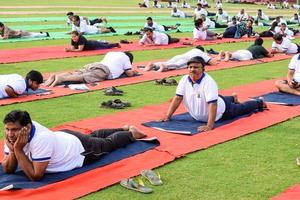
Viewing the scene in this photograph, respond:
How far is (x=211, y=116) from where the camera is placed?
799 centimetres

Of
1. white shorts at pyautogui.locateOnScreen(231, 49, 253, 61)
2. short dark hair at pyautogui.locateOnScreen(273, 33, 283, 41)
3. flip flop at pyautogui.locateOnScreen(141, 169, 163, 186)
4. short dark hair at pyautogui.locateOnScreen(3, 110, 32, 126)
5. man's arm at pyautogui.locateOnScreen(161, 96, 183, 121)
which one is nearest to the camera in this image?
short dark hair at pyautogui.locateOnScreen(3, 110, 32, 126)

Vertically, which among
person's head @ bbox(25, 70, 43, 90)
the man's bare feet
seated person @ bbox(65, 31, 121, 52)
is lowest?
the man's bare feet

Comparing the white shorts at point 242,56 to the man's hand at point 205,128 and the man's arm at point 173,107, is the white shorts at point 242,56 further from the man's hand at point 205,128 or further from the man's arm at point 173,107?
the man's hand at point 205,128

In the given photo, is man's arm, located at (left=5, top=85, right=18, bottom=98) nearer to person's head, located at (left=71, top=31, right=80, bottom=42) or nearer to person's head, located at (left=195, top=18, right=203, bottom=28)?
person's head, located at (left=71, top=31, right=80, bottom=42)

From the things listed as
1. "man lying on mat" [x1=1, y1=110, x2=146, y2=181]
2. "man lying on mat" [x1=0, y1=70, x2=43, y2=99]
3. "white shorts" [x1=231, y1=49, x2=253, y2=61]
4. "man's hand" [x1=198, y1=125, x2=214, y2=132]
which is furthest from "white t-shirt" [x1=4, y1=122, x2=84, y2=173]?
"white shorts" [x1=231, y1=49, x2=253, y2=61]

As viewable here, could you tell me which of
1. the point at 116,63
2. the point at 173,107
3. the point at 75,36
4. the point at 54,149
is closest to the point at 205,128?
the point at 173,107

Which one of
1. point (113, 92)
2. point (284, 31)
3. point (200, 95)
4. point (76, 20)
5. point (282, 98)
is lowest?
point (282, 98)

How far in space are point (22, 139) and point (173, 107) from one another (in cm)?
346

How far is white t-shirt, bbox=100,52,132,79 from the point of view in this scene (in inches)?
477

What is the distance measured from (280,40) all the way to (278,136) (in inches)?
405

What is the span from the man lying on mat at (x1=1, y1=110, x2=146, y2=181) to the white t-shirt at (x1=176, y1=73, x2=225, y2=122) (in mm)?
1995

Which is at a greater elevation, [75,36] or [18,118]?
[18,118]

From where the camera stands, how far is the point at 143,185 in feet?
18.9

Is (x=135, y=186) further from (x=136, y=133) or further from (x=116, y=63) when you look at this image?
(x=116, y=63)
